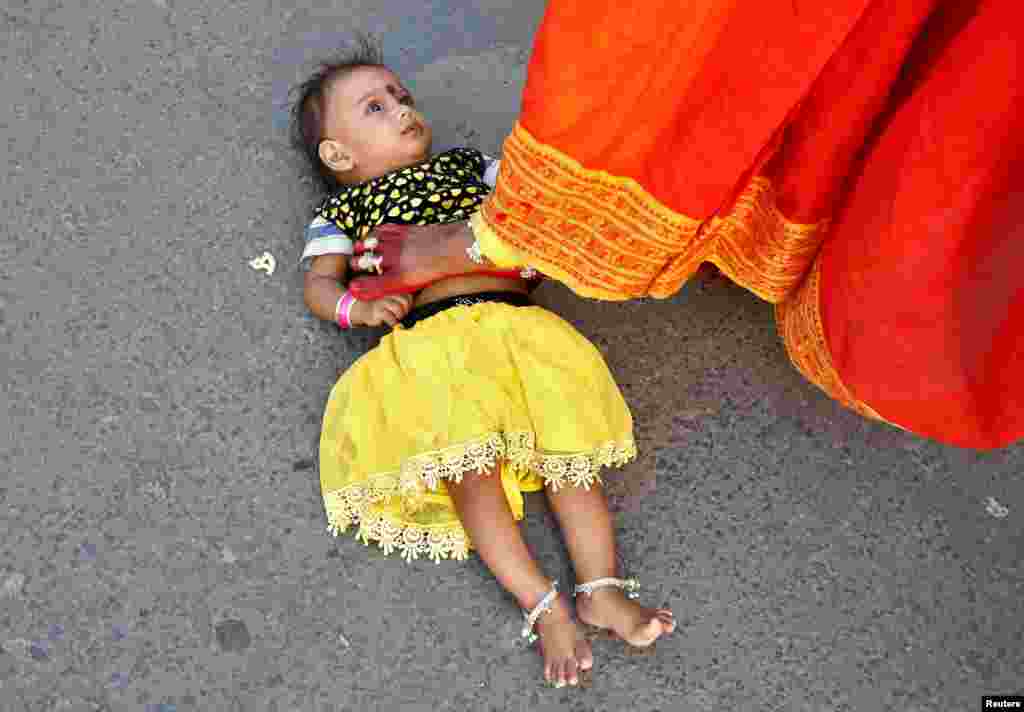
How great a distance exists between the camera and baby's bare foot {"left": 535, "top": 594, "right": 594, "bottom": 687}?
1.58 meters

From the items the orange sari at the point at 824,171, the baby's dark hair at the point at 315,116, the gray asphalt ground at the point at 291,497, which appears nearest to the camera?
the orange sari at the point at 824,171

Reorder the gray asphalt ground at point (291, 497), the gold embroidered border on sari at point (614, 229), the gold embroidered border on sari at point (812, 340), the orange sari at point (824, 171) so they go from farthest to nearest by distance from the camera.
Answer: the gray asphalt ground at point (291, 497)
the gold embroidered border on sari at point (812, 340)
the gold embroidered border on sari at point (614, 229)
the orange sari at point (824, 171)

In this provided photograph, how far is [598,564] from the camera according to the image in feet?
5.33

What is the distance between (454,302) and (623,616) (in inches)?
24.0

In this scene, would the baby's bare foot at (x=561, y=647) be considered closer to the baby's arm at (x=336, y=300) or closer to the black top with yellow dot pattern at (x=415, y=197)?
the baby's arm at (x=336, y=300)

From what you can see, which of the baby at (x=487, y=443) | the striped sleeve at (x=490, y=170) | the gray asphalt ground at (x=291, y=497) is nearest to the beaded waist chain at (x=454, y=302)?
the baby at (x=487, y=443)

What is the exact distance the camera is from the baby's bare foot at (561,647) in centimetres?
158

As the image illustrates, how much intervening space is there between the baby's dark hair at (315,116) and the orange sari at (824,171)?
0.65 m

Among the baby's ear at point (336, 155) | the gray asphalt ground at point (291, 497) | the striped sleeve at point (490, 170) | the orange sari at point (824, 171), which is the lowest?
the gray asphalt ground at point (291, 497)

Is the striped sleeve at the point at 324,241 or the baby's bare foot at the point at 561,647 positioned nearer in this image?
the baby's bare foot at the point at 561,647

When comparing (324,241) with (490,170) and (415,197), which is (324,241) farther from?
(490,170)

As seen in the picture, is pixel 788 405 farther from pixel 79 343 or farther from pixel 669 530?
pixel 79 343

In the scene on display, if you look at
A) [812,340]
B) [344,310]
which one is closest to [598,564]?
[812,340]

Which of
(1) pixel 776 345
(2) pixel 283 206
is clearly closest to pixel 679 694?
(1) pixel 776 345
